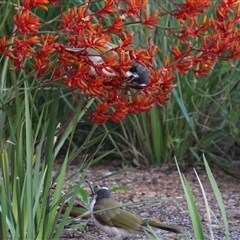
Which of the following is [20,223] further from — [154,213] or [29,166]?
[154,213]

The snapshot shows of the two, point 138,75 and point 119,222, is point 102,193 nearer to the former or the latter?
point 119,222

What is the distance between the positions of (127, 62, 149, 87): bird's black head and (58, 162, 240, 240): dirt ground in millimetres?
835

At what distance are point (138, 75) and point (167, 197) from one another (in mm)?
2109

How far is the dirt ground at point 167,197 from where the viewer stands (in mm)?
4180

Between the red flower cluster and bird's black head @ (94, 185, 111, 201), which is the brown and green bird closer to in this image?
bird's black head @ (94, 185, 111, 201)

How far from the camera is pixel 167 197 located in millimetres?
5156

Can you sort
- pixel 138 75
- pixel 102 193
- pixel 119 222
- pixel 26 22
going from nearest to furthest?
1. pixel 26 22
2. pixel 138 75
3. pixel 119 222
4. pixel 102 193

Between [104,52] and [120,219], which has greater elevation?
[104,52]

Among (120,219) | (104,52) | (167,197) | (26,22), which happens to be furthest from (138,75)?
(167,197)

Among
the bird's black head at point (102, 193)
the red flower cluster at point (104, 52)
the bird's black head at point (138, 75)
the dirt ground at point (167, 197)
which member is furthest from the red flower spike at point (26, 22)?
the bird's black head at point (102, 193)

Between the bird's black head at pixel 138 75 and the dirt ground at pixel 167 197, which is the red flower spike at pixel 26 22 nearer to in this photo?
the bird's black head at pixel 138 75

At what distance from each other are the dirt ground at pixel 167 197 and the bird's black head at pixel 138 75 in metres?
0.83

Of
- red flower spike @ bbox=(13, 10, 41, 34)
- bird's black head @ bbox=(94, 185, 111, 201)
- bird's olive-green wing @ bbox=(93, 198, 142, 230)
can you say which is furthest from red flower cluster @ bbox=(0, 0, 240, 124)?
bird's black head @ bbox=(94, 185, 111, 201)

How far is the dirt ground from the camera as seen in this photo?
4.18 m
